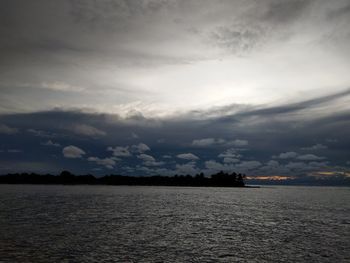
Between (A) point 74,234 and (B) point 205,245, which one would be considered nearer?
(B) point 205,245

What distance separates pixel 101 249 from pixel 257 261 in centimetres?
1931

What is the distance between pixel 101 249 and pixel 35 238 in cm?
1197

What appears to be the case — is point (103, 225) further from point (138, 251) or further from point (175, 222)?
point (138, 251)

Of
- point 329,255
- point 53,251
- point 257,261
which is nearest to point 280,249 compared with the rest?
point 329,255

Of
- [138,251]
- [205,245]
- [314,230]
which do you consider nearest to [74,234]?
[138,251]

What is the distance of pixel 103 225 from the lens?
65.4 metres

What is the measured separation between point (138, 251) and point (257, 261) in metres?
14.5

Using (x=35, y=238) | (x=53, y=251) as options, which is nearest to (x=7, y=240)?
(x=35, y=238)

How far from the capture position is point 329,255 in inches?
1714

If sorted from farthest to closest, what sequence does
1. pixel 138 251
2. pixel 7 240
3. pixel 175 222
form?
1. pixel 175 222
2. pixel 7 240
3. pixel 138 251

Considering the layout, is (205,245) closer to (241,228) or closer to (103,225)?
(241,228)

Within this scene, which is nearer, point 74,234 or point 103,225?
point 74,234

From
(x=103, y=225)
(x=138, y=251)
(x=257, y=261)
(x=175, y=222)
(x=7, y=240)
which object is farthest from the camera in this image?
(x=175, y=222)

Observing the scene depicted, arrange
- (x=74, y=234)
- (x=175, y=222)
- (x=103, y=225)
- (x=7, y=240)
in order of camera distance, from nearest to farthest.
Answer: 1. (x=7, y=240)
2. (x=74, y=234)
3. (x=103, y=225)
4. (x=175, y=222)
